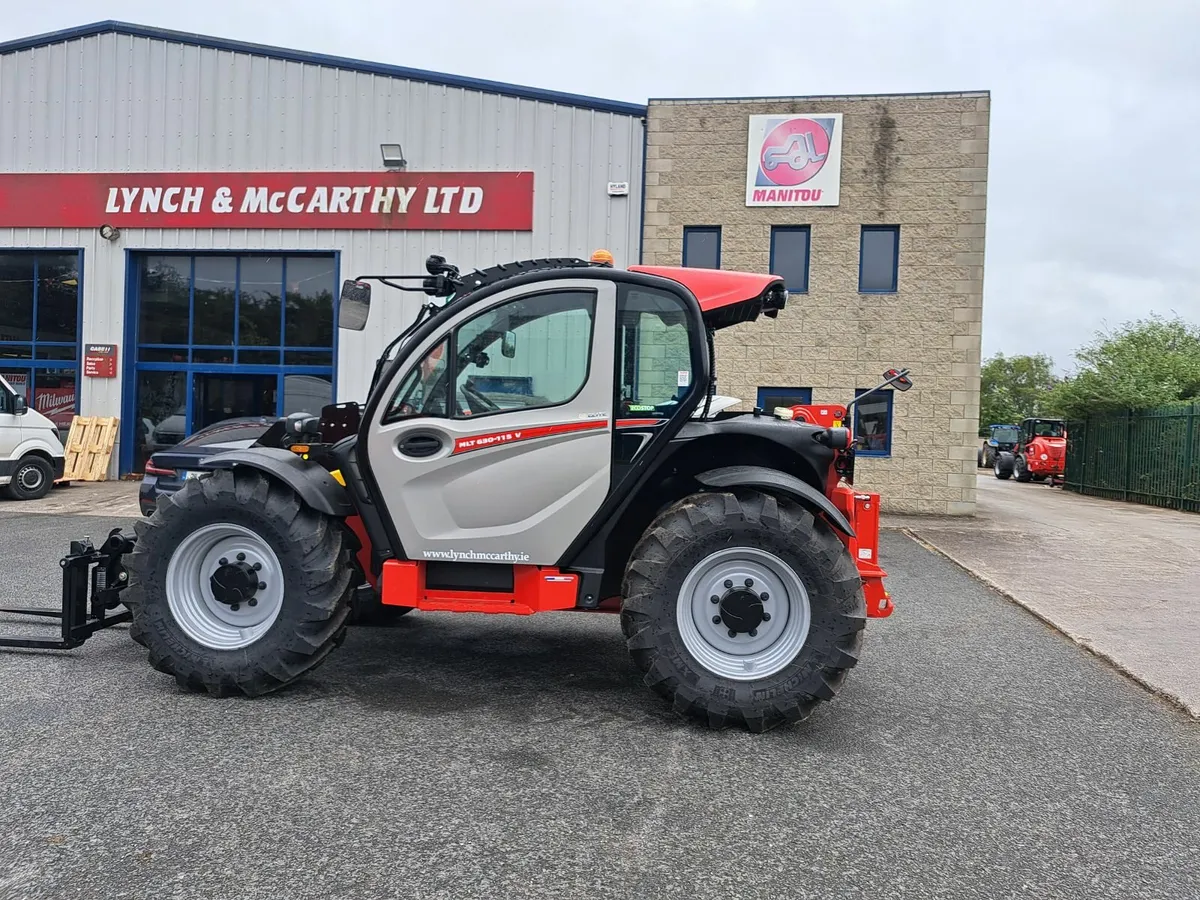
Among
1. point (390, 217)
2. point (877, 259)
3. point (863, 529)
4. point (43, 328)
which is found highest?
point (390, 217)

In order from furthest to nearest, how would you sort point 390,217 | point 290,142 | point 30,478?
point 290,142 < point 390,217 < point 30,478

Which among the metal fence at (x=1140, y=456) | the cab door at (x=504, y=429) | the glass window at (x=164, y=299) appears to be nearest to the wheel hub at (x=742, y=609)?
the cab door at (x=504, y=429)

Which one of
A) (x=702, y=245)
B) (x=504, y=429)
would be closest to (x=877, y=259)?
(x=702, y=245)

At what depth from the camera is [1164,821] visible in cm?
338

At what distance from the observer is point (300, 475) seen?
4457mm

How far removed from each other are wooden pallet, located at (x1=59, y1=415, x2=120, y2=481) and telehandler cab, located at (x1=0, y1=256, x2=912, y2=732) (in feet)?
44.4

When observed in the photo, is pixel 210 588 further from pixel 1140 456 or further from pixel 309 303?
pixel 1140 456

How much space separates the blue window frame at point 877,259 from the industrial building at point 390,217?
37 millimetres

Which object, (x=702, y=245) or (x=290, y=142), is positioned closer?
(x=702, y=245)

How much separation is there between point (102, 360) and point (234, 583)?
14294 millimetres

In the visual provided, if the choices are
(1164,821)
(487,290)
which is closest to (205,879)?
(487,290)

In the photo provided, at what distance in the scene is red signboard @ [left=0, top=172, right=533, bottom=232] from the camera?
50.5 feet

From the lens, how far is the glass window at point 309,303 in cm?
1612

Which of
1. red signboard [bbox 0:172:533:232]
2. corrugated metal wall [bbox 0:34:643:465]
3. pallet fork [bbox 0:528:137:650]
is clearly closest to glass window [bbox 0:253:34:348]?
corrugated metal wall [bbox 0:34:643:465]
